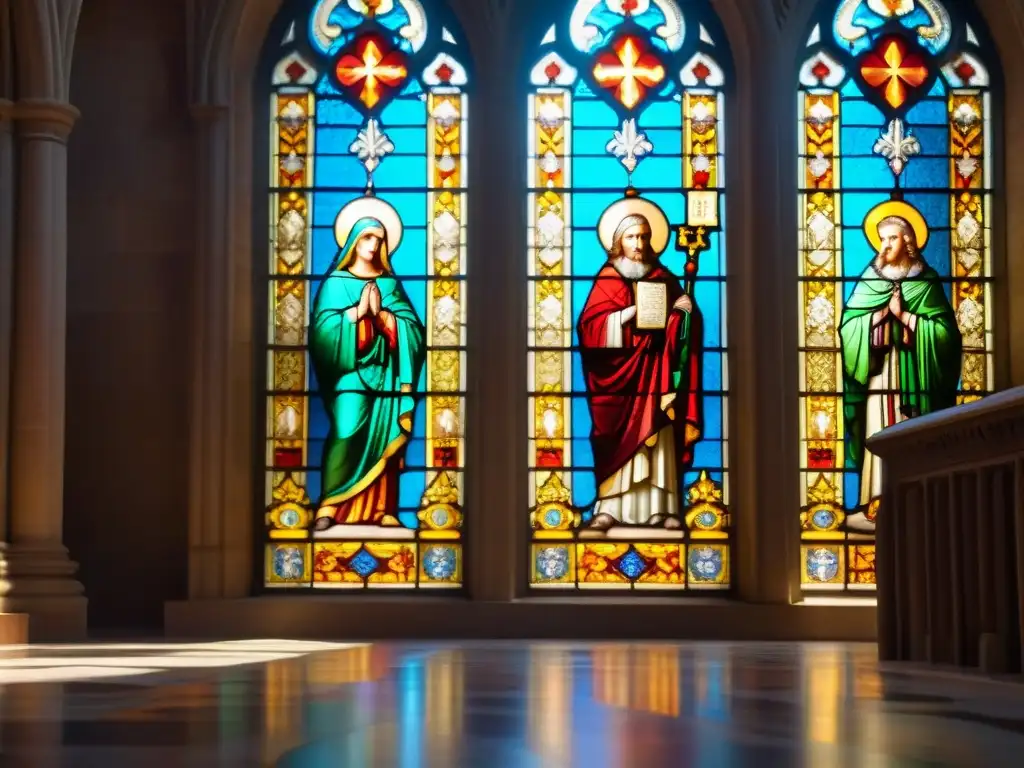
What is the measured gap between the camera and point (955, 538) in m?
6.74

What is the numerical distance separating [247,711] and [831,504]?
296 inches

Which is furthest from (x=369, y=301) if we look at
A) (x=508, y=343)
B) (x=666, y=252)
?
(x=666, y=252)

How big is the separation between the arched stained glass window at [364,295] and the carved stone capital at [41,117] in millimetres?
1760

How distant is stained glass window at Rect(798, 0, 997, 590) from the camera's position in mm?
11578

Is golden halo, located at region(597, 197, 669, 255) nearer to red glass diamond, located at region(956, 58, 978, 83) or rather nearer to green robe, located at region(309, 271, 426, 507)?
green robe, located at region(309, 271, 426, 507)

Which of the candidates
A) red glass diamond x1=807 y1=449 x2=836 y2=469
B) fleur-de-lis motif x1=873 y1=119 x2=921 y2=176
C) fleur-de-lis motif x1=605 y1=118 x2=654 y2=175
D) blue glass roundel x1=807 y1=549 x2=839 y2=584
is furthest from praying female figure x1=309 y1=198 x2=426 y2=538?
fleur-de-lis motif x1=873 y1=119 x2=921 y2=176

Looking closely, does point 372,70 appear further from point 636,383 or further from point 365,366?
point 636,383

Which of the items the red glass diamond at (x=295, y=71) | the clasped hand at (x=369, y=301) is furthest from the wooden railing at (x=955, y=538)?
the red glass diamond at (x=295, y=71)

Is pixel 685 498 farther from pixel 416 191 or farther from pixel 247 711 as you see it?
pixel 247 711

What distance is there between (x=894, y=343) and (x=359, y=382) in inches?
147

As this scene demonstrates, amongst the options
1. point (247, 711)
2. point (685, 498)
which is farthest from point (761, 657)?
point (247, 711)

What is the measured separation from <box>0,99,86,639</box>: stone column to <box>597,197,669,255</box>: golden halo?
369 cm

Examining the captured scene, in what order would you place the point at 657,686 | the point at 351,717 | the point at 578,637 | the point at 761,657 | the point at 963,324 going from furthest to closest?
the point at 963,324, the point at 578,637, the point at 761,657, the point at 657,686, the point at 351,717

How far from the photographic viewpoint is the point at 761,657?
828cm
